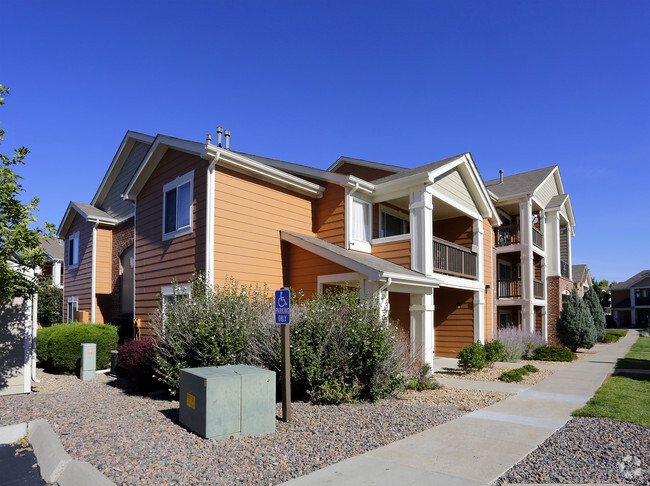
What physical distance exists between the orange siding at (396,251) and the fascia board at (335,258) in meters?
2.80

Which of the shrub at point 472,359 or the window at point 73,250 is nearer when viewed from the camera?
the shrub at point 472,359

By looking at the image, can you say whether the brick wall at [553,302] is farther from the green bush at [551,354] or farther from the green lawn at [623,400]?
the green lawn at [623,400]

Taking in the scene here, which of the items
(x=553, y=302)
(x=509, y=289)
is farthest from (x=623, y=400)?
(x=553, y=302)

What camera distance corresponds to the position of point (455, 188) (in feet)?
53.9

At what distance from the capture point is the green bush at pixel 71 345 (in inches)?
519

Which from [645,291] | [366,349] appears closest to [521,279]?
[366,349]

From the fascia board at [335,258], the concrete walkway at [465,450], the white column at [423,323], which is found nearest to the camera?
the concrete walkway at [465,450]

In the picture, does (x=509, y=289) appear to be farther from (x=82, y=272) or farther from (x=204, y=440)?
(x=204, y=440)

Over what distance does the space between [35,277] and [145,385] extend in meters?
3.40

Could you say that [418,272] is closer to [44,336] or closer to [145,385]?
[145,385]

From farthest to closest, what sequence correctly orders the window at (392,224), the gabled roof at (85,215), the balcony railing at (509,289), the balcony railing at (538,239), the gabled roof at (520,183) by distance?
the balcony railing at (538,239)
the balcony railing at (509,289)
the gabled roof at (520,183)
the gabled roof at (85,215)
the window at (392,224)

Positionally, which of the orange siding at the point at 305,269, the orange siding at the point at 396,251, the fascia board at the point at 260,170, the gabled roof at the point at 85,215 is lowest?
the orange siding at the point at 305,269

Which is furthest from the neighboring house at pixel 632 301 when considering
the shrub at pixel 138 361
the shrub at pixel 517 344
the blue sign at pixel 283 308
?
the blue sign at pixel 283 308

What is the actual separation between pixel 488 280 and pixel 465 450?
1410 centimetres
